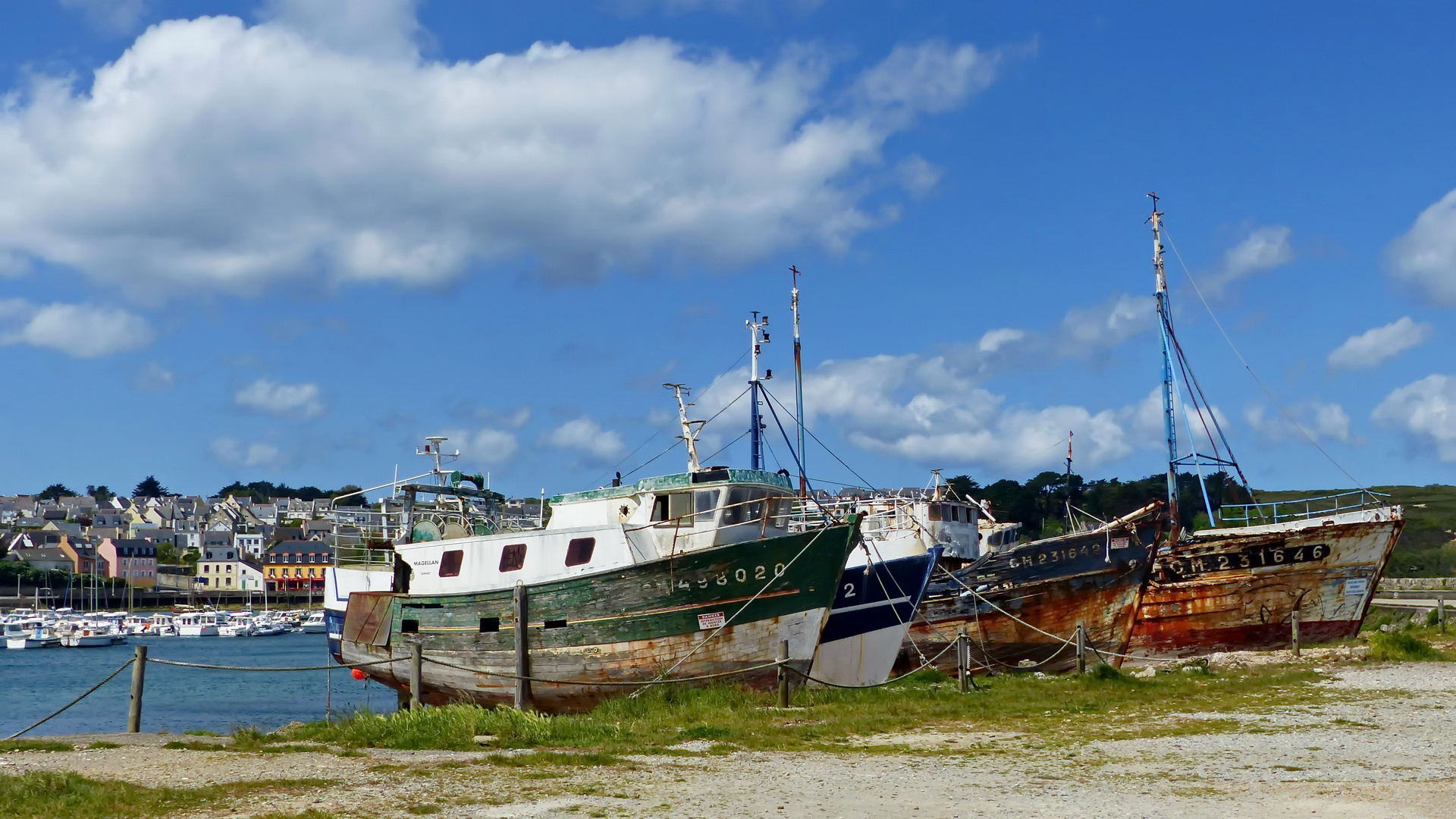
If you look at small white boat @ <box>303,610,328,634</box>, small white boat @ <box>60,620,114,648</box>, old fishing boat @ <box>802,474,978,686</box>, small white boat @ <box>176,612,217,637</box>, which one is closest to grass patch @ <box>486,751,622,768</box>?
old fishing boat @ <box>802,474,978,686</box>

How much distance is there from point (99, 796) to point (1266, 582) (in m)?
26.5

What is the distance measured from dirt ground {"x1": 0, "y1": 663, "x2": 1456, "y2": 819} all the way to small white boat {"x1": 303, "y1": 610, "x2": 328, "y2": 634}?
92.7 metres

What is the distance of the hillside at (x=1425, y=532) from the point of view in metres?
88.4

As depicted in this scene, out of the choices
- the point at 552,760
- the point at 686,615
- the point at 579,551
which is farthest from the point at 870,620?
the point at 552,760

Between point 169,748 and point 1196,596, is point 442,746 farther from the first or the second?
point 1196,596

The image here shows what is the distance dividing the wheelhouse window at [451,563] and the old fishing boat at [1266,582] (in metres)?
16.6

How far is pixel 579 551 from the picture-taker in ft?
69.8

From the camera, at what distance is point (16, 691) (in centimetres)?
4800

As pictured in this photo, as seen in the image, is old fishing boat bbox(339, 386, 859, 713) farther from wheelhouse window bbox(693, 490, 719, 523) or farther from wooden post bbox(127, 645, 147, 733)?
wooden post bbox(127, 645, 147, 733)

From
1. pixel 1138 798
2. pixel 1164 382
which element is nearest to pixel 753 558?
pixel 1138 798

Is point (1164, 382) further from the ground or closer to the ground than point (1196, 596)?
further from the ground

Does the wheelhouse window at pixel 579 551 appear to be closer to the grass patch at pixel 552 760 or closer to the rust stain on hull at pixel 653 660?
the rust stain on hull at pixel 653 660

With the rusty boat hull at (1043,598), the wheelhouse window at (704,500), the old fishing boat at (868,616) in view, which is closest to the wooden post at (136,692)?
the wheelhouse window at (704,500)

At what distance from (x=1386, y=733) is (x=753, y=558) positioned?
31.9 feet
